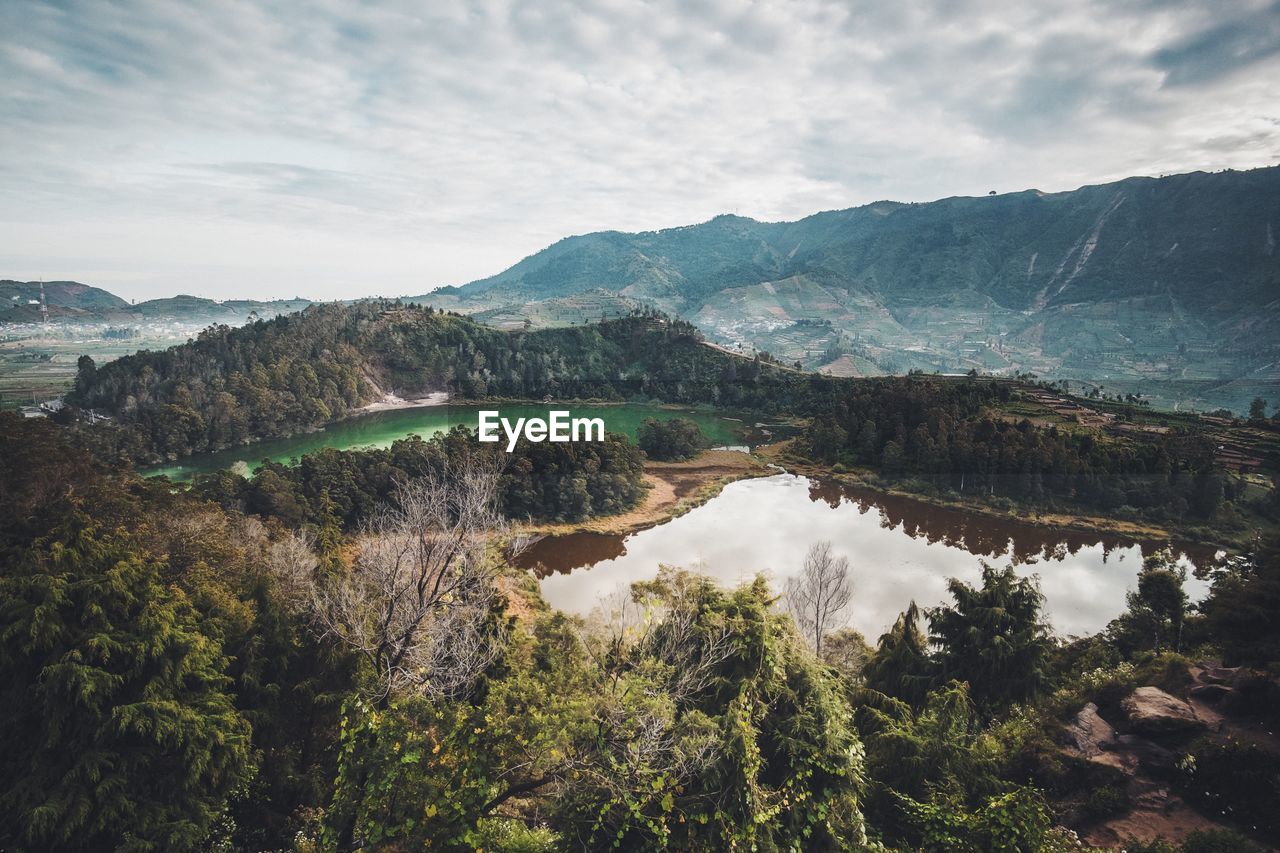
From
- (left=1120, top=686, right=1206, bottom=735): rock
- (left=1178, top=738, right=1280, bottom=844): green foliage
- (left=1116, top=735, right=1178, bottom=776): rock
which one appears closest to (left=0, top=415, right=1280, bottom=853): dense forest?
(left=1178, top=738, right=1280, bottom=844): green foliage

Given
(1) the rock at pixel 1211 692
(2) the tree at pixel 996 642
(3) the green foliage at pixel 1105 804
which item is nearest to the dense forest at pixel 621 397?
(2) the tree at pixel 996 642

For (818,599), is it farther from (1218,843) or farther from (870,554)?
(870,554)

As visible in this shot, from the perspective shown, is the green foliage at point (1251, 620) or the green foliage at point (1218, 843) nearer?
the green foliage at point (1218, 843)

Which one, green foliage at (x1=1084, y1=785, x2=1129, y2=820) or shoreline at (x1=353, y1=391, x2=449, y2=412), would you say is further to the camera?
shoreline at (x1=353, y1=391, x2=449, y2=412)

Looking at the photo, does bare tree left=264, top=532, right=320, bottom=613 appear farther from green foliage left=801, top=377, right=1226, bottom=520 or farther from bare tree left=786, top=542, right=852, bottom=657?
green foliage left=801, top=377, right=1226, bottom=520

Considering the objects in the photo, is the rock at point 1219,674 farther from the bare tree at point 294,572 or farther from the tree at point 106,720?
the bare tree at point 294,572

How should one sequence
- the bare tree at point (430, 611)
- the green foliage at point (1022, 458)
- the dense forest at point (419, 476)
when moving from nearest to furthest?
the bare tree at point (430, 611) → the dense forest at point (419, 476) → the green foliage at point (1022, 458)

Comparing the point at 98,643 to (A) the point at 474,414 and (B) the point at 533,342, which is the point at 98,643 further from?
(B) the point at 533,342
